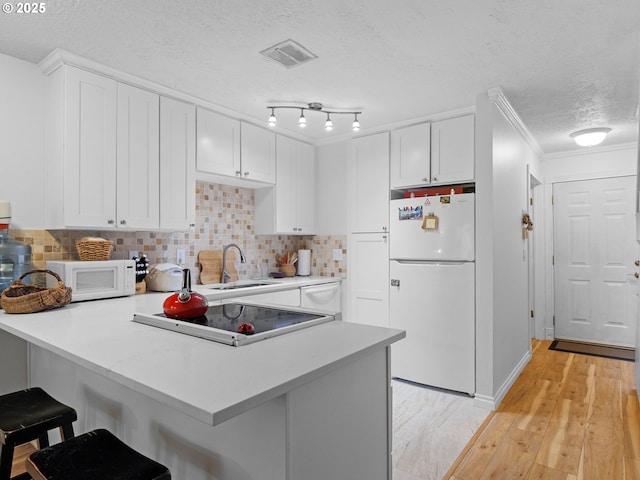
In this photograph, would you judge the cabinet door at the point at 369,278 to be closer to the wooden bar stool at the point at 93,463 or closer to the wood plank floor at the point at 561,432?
the wood plank floor at the point at 561,432

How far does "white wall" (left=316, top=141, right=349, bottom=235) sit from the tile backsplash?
13 cm

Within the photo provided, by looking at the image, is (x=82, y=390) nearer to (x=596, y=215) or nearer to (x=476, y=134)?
(x=476, y=134)

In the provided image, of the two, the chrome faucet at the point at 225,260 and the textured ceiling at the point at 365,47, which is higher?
the textured ceiling at the point at 365,47

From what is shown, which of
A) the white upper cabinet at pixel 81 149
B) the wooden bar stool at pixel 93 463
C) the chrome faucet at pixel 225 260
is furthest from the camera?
the chrome faucet at pixel 225 260

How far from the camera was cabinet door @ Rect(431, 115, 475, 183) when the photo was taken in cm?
313

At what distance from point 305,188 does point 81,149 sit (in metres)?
2.16

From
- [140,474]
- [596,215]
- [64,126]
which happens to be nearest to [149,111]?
[64,126]

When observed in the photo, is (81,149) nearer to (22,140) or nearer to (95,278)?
(22,140)

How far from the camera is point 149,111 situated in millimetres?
2691

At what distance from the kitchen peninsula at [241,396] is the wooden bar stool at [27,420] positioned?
0.14 m

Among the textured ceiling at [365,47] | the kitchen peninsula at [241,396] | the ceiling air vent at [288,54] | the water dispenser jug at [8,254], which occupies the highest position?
the textured ceiling at [365,47]

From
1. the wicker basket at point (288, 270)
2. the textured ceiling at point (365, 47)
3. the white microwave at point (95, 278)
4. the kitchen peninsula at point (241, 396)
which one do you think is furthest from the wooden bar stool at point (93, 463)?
the wicker basket at point (288, 270)

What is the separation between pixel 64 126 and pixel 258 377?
2112 mm

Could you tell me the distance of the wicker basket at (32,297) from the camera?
1.93 m
